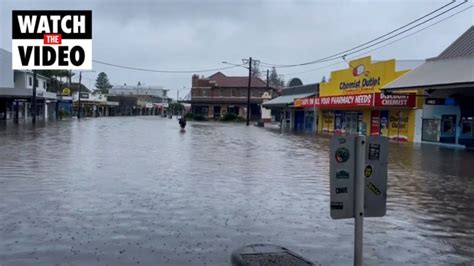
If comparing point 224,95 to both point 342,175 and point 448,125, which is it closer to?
point 448,125

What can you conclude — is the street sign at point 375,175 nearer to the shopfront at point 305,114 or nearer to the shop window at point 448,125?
the shop window at point 448,125

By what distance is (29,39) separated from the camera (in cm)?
2078

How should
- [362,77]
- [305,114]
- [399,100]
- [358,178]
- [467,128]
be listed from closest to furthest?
[358,178]
[467,128]
[399,100]
[362,77]
[305,114]

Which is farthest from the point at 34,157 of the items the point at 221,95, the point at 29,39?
the point at 221,95

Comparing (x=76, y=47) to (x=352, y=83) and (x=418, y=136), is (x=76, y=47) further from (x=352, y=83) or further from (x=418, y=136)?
(x=352, y=83)

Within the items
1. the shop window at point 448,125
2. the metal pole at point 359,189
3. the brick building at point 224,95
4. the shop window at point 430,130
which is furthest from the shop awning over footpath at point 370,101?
the brick building at point 224,95

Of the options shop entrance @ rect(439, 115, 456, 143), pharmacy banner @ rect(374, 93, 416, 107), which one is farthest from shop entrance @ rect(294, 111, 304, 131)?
shop entrance @ rect(439, 115, 456, 143)

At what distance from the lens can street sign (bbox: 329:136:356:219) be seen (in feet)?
13.8

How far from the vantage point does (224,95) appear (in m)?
102

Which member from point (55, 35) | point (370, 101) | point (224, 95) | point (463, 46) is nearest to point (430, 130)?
point (370, 101)

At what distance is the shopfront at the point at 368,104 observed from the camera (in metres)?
35.7

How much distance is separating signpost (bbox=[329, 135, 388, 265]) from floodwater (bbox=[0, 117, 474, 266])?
182 centimetres

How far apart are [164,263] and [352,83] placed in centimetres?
4075

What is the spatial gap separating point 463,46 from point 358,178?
29.5 metres
